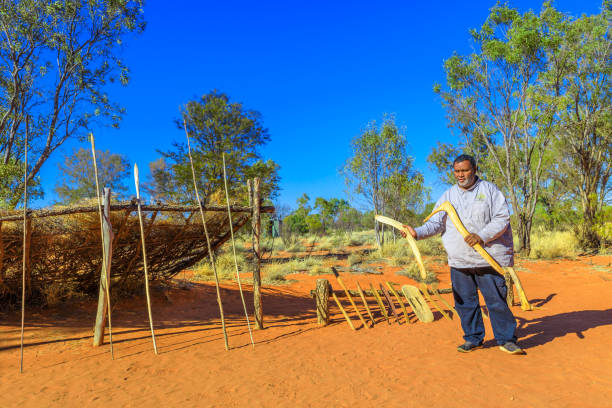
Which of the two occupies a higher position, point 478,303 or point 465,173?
point 465,173

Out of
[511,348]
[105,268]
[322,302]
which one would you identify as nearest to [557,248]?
[322,302]

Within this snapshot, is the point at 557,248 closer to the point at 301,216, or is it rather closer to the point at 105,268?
the point at 105,268

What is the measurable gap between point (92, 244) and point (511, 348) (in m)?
5.88

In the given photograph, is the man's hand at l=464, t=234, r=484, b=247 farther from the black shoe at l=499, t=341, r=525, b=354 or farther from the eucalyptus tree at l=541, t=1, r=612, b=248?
the eucalyptus tree at l=541, t=1, r=612, b=248

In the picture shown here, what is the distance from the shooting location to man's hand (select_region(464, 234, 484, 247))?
10.5ft

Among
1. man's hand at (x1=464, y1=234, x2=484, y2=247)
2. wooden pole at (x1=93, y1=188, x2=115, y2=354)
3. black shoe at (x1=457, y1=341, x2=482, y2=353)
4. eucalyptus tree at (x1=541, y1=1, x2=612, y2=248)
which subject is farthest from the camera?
eucalyptus tree at (x1=541, y1=1, x2=612, y2=248)

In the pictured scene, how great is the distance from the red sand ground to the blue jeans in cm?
24

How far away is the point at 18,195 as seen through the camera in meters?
8.30

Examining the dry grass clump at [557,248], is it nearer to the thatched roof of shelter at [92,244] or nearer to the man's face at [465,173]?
the man's face at [465,173]

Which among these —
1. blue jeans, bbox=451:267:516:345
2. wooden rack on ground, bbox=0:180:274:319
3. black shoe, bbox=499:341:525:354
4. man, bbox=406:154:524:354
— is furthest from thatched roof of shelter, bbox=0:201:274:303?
black shoe, bbox=499:341:525:354

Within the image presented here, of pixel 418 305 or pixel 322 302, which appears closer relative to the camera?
pixel 322 302

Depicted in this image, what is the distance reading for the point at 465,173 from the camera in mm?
3486

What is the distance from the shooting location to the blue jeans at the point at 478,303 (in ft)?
11.1

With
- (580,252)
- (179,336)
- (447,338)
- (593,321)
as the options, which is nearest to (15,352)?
(179,336)
